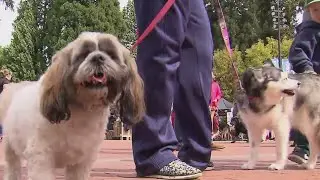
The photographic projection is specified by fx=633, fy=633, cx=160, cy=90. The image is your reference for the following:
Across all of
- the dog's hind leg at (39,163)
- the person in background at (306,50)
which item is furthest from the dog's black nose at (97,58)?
the person in background at (306,50)

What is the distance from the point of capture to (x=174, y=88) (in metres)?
5.54

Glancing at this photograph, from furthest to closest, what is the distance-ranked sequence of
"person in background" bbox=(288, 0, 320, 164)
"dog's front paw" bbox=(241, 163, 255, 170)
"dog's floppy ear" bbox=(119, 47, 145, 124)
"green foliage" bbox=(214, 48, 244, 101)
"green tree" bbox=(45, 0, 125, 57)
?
"green tree" bbox=(45, 0, 125, 57) → "green foliage" bbox=(214, 48, 244, 101) → "person in background" bbox=(288, 0, 320, 164) → "dog's front paw" bbox=(241, 163, 255, 170) → "dog's floppy ear" bbox=(119, 47, 145, 124)

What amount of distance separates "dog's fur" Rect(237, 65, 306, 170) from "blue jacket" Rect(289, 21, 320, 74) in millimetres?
652

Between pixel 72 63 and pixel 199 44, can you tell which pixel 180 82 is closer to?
pixel 199 44

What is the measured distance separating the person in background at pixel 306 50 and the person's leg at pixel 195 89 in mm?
3088

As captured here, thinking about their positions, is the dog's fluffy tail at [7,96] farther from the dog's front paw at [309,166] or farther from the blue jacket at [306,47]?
the blue jacket at [306,47]

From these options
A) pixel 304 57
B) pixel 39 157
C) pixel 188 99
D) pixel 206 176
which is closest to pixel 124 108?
pixel 39 157

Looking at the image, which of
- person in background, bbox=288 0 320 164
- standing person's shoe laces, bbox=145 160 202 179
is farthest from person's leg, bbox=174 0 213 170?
person in background, bbox=288 0 320 164

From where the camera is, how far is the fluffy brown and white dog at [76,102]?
4086 mm

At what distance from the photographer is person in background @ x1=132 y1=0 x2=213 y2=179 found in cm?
525

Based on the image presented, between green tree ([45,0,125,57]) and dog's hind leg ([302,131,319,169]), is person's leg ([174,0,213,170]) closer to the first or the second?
dog's hind leg ([302,131,319,169])

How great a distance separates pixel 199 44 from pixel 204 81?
0.33 metres

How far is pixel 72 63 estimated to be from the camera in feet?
13.5

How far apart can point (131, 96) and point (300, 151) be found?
4.67 meters
